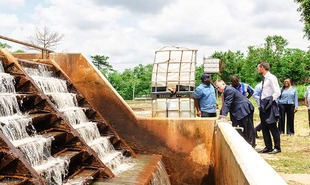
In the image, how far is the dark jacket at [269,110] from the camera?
21.7 feet

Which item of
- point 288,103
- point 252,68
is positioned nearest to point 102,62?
point 252,68

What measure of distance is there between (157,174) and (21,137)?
79.0 inches

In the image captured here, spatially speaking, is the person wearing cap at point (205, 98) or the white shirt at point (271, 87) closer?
the white shirt at point (271, 87)

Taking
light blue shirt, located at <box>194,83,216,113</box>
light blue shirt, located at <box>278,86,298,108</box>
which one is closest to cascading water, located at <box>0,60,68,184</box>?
light blue shirt, located at <box>194,83,216,113</box>

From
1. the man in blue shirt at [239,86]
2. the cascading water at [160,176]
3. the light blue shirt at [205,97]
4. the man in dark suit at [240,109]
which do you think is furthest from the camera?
the man in blue shirt at [239,86]

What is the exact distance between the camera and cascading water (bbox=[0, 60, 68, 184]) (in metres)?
3.73

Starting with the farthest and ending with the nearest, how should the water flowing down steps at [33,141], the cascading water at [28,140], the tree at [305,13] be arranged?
the tree at [305,13] → the cascading water at [28,140] → the water flowing down steps at [33,141]

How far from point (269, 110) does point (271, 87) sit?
0.42m

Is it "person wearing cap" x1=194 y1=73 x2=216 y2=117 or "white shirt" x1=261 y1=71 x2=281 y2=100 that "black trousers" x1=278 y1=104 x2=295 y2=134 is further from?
"white shirt" x1=261 y1=71 x2=281 y2=100

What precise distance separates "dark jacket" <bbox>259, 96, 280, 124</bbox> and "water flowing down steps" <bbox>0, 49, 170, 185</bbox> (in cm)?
214

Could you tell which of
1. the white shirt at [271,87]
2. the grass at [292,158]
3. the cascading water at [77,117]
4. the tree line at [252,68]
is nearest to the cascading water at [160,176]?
the cascading water at [77,117]

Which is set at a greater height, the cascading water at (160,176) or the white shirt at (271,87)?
the white shirt at (271,87)

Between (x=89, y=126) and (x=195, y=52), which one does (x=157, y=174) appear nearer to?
(x=89, y=126)

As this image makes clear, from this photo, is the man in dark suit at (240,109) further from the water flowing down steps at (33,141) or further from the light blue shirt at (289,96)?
the light blue shirt at (289,96)
